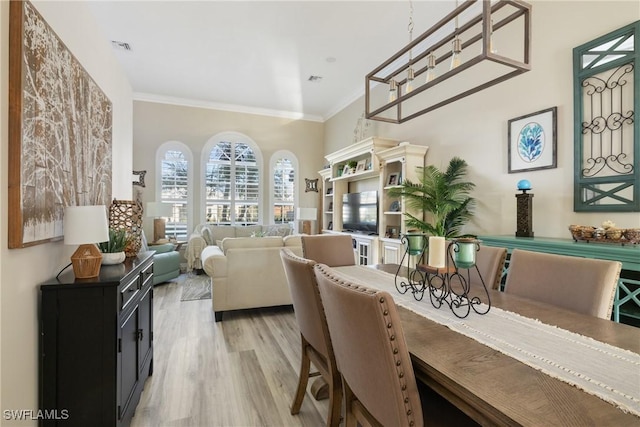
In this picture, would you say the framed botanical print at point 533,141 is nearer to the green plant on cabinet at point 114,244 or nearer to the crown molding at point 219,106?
the green plant on cabinet at point 114,244

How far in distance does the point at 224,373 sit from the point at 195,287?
282 cm

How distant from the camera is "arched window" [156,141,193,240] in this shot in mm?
6188

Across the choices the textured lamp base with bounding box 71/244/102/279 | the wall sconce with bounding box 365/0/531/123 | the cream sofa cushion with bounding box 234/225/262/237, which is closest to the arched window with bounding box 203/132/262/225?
the cream sofa cushion with bounding box 234/225/262/237

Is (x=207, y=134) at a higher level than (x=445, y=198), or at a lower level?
higher

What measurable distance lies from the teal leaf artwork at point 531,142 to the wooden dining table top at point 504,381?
80.2 inches

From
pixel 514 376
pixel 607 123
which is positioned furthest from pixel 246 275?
pixel 607 123

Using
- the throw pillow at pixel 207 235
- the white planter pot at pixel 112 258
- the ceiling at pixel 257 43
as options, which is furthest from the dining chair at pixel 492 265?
the throw pillow at pixel 207 235

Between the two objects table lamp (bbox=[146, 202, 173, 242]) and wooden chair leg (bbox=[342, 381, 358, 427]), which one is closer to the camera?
wooden chair leg (bbox=[342, 381, 358, 427])

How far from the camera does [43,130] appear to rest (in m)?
1.52

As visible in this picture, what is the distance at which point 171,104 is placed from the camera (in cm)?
620

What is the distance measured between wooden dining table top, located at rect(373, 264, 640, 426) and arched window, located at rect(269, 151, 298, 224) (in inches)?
237

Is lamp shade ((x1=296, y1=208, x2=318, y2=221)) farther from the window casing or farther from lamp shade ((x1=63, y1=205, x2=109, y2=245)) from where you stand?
lamp shade ((x1=63, y1=205, x2=109, y2=245))

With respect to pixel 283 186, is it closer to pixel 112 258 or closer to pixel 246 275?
pixel 246 275

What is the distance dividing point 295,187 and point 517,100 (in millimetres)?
4985
